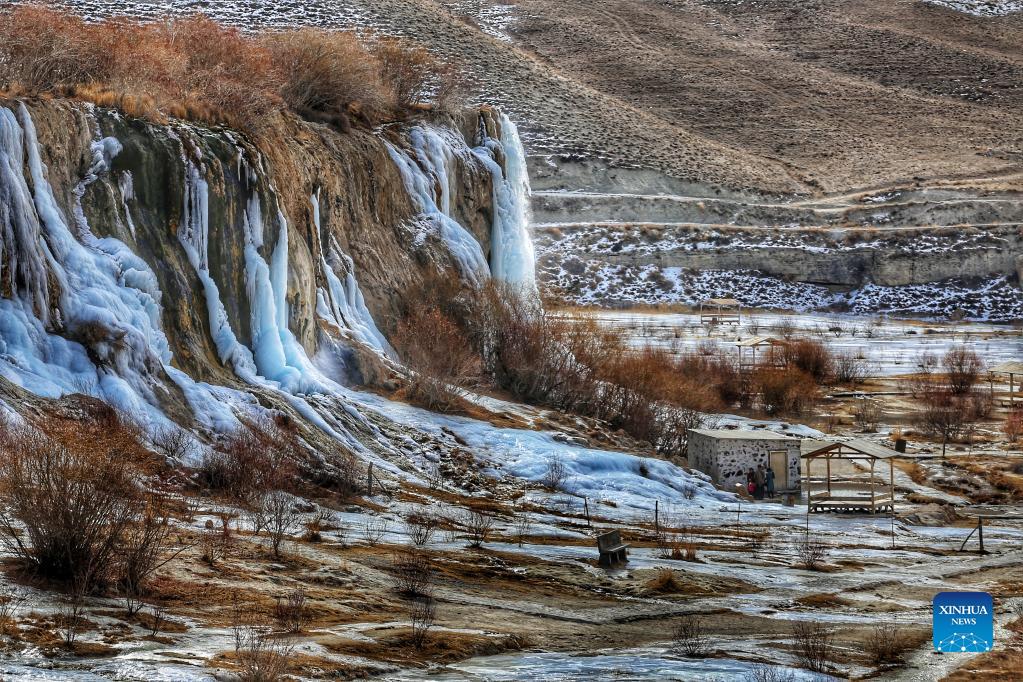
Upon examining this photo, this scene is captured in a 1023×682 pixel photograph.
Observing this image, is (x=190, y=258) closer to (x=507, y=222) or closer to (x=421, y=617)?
(x=421, y=617)

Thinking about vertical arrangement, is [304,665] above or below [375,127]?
below

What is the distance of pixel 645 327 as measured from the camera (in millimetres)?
60125

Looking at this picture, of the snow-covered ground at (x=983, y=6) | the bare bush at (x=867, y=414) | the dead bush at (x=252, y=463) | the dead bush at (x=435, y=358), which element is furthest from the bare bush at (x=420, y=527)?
the snow-covered ground at (x=983, y=6)

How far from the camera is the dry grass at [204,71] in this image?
25359 millimetres

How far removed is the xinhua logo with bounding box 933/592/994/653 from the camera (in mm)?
13938

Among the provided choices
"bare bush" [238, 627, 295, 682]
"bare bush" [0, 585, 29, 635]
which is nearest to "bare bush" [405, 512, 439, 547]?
"bare bush" [238, 627, 295, 682]

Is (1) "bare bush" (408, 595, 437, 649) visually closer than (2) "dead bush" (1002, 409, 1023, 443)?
Yes

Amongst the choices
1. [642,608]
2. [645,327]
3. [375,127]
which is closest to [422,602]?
[642,608]

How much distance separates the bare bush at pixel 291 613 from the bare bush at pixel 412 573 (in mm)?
1768

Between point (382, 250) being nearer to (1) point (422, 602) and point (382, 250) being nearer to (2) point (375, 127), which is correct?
(2) point (375, 127)

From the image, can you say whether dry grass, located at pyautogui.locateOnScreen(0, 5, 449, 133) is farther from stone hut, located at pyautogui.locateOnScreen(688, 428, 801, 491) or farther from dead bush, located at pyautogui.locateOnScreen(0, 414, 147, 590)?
stone hut, located at pyautogui.locateOnScreen(688, 428, 801, 491)

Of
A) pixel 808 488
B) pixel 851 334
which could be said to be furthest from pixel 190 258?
pixel 851 334

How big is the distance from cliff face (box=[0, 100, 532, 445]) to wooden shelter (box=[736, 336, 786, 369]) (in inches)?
743

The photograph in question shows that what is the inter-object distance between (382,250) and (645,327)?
2870cm
